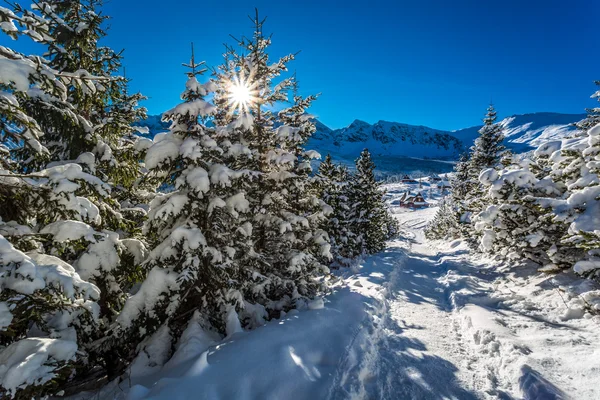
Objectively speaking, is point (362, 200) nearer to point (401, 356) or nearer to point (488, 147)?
point (488, 147)

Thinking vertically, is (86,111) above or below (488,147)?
below

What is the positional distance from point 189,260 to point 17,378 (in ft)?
12.9

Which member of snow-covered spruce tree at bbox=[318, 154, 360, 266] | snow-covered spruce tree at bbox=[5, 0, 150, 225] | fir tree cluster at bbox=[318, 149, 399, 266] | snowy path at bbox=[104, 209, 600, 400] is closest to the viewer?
snowy path at bbox=[104, 209, 600, 400]

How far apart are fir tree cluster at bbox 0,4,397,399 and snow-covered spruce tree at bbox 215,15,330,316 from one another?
0.21 ft

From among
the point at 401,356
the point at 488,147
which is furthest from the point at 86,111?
the point at 488,147

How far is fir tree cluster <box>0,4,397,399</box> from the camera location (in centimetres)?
358

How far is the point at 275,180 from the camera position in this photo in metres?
11.0

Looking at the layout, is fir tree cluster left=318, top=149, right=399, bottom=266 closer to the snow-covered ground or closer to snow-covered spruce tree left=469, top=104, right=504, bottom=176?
snow-covered spruce tree left=469, top=104, right=504, bottom=176

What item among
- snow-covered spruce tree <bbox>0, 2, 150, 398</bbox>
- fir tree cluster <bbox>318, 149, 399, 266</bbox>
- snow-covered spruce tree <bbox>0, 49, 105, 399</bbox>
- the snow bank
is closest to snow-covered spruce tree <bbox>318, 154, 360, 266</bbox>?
fir tree cluster <bbox>318, 149, 399, 266</bbox>

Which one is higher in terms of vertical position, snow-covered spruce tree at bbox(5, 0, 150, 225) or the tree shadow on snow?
snow-covered spruce tree at bbox(5, 0, 150, 225)

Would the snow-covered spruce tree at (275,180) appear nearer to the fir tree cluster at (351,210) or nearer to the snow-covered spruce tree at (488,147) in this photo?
the fir tree cluster at (351,210)

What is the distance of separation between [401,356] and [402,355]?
0.06 metres

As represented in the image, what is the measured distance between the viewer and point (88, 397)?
602cm

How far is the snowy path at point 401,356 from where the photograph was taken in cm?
503
